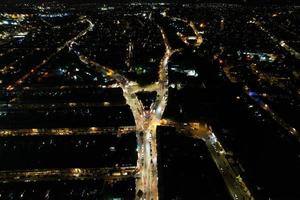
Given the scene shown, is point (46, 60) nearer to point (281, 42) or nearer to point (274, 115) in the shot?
point (274, 115)

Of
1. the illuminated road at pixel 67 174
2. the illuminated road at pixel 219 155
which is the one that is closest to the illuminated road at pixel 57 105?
the illuminated road at pixel 219 155

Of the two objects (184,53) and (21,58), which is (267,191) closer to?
(184,53)

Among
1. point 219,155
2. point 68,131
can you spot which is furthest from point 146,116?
point 219,155

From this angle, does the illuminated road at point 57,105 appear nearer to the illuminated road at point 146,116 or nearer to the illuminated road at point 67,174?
the illuminated road at point 146,116

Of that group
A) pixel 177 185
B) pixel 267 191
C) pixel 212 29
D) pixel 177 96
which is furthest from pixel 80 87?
pixel 212 29

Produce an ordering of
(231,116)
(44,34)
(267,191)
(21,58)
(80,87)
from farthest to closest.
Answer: (44,34) < (21,58) < (80,87) < (231,116) < (267,191)
